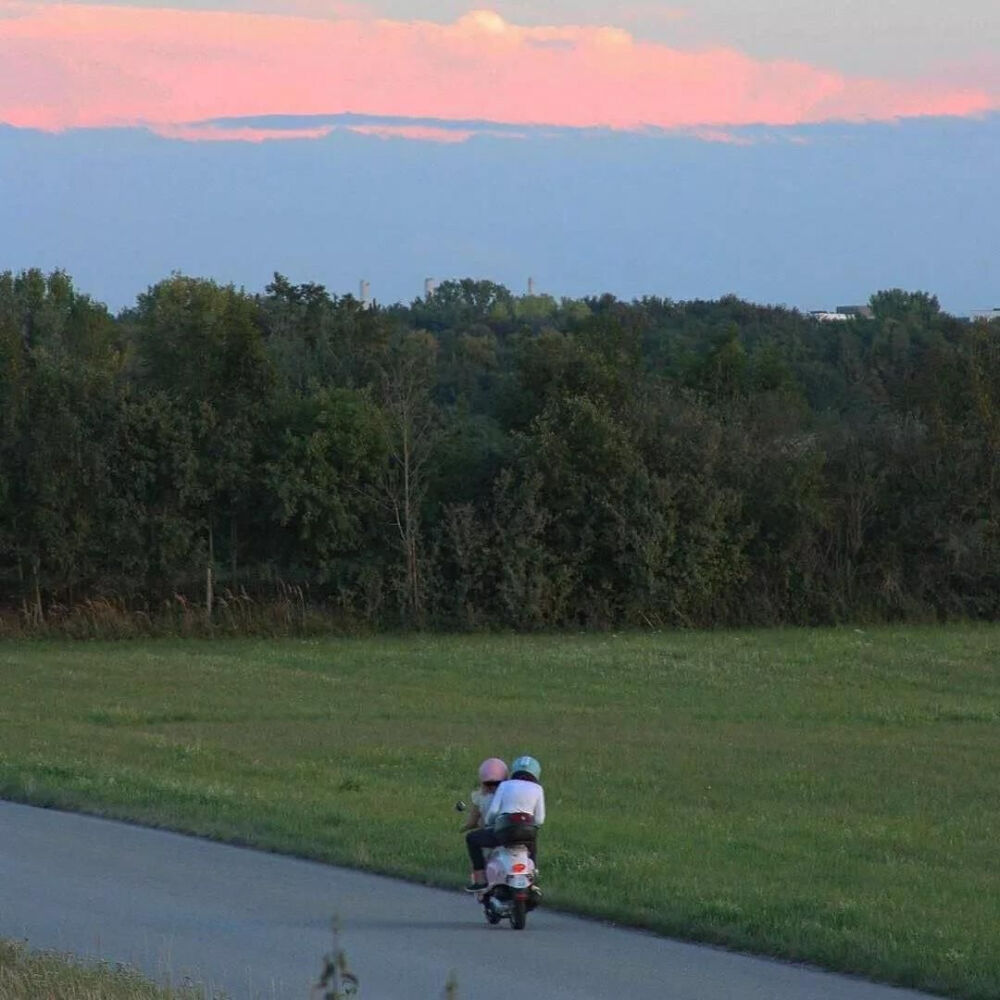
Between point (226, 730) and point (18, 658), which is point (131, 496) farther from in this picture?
point (226, 730)

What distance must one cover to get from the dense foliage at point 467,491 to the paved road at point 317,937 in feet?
86.9

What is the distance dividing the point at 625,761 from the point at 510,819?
9.66 meters

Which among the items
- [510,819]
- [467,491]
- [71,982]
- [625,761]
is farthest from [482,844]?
[467,491]

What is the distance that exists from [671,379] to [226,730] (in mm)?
27415

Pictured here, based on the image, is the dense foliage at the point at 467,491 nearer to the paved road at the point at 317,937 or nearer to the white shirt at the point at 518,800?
the paved road at the point at 317,937

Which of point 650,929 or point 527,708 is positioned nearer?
point 650,929

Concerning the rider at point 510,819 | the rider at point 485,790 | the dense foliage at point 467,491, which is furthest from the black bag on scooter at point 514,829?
the dense foliage at point 467,491

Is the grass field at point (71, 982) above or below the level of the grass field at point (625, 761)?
above

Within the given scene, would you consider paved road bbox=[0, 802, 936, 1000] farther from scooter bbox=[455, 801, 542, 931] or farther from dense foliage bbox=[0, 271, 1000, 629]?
dense foliage bbox=[0, 271, 1000, 629]

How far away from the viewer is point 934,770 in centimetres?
1958

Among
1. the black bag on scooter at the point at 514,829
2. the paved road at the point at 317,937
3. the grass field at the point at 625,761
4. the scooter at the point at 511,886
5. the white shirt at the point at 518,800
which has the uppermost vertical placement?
the white shirt at the point at 518,800

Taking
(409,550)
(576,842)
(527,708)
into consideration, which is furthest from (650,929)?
(409,550)

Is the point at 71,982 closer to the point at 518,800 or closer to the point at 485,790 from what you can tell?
the point at 518,800

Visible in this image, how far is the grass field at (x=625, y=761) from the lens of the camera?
1107cm
